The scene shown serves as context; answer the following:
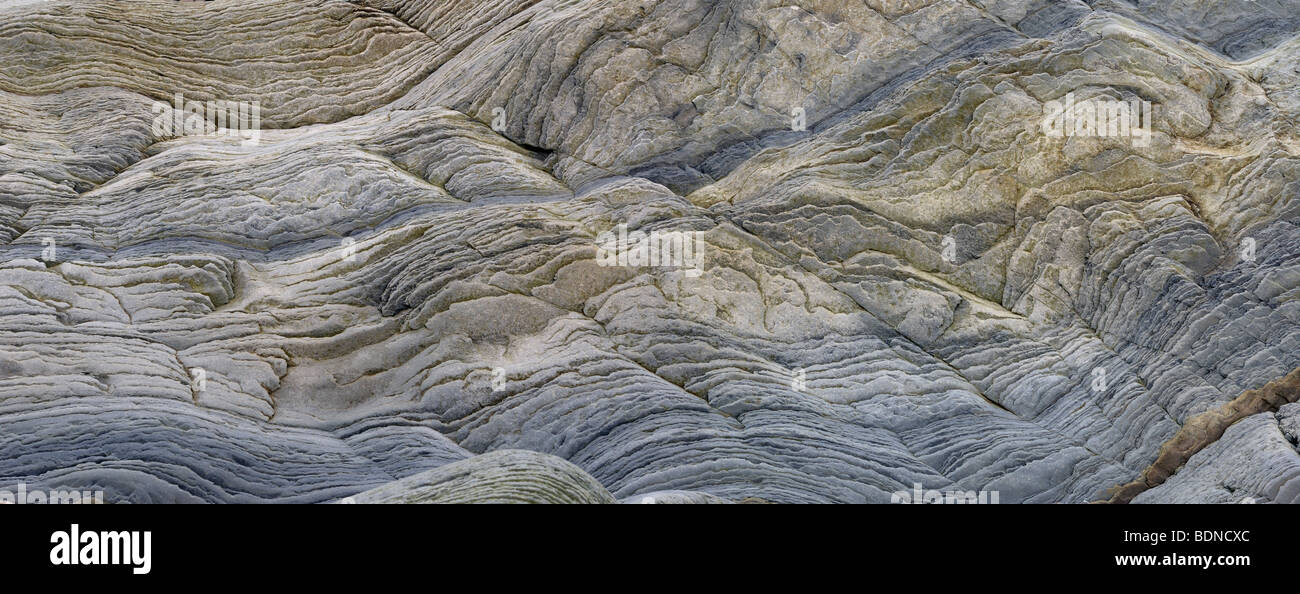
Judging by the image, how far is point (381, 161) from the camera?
12922mm

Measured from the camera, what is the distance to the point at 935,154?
1261cm

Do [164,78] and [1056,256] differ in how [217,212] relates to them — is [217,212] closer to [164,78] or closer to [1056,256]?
[164,78]

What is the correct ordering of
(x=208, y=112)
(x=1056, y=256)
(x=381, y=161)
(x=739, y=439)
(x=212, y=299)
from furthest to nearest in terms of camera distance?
1. (x=208, y=112)
2. (x=381, y=161)
3. (x=1056, y=256)
4. (x=212, y=299)
5. (x=739, y=439)

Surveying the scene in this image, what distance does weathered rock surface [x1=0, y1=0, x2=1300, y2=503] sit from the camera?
32.2ft

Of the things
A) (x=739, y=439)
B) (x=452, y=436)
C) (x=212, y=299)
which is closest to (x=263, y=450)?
(x=452, y=436)

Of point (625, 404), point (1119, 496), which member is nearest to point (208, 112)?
point (625, 404)

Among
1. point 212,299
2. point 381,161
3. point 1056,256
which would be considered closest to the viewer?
Result: point 212,299

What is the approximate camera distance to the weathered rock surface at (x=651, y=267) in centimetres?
982

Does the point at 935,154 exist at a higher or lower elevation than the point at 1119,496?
higher

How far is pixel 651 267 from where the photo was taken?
12.0 m

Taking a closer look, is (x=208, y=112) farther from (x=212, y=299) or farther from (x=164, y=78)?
(x=212, y=299)

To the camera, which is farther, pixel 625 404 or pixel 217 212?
pixel 217 212

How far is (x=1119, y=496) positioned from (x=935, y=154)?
492 cm

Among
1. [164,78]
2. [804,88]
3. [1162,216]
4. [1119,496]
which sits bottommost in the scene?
[1119,496]
